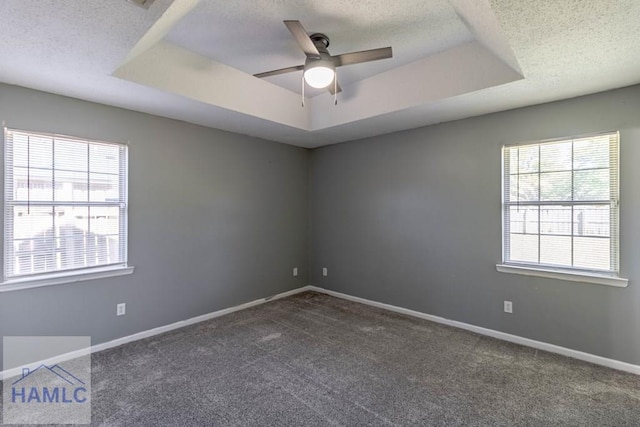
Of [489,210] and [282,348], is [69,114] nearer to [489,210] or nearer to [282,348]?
[282,348]

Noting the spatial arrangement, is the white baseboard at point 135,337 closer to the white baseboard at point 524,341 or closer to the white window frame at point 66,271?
the white window frame at point 66,271

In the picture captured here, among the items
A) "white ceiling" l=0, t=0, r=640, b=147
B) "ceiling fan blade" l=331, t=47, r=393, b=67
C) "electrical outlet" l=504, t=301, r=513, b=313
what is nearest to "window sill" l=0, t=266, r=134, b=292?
"white ceiling" l=0, t=0, r=640, b=147

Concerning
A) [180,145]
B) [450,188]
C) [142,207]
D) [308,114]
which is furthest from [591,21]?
[142,207]

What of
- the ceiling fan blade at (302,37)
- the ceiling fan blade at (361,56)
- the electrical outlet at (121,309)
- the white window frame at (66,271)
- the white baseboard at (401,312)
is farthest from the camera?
the electrical outlet at (121,309)

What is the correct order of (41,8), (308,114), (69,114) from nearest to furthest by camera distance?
(41,8)
(69,114)
(308,114)

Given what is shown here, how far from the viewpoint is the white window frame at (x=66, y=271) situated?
247cm

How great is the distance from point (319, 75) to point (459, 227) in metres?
2.37

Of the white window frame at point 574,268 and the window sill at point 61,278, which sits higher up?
the white window frame at point 574,268

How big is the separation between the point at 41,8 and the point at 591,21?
2.91m

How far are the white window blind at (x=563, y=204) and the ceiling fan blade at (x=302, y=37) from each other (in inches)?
91.6

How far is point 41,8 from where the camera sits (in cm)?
154

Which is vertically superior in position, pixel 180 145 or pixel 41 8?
pixel 41 8

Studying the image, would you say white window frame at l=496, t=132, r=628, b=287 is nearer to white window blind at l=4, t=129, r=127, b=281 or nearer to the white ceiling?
the white ceiling

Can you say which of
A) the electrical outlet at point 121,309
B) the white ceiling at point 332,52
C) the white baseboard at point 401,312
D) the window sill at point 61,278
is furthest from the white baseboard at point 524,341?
the window sill at point 61,278
